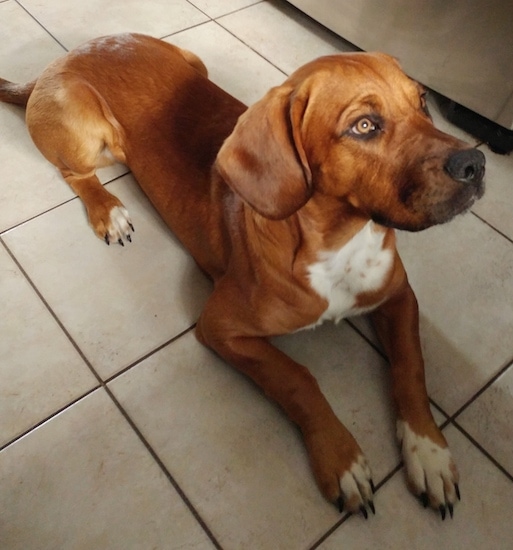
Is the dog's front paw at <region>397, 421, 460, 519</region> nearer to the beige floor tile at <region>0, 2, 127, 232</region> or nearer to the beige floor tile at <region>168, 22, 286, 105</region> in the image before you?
the beige floor tile at <region>0, 2, 127, 232</region>

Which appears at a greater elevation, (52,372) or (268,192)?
(268,192)

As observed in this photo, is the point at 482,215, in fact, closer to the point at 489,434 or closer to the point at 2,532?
the point at 489,434

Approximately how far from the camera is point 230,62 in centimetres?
257

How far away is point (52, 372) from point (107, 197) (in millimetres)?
680

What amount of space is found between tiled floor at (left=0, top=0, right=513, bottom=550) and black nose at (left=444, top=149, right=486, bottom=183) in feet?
2.48

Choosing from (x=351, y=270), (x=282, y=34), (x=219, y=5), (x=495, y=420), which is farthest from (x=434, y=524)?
(x=219, y=5)

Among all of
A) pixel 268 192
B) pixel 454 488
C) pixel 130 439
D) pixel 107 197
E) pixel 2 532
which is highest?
pixel 268 192

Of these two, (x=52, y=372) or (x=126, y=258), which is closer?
(x=52, y=372)

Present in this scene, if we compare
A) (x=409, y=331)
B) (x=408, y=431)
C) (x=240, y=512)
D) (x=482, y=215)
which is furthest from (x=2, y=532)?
(x=482, y=215)

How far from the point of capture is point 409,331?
5.11ft

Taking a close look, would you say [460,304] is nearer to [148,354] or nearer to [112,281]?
[148,354]

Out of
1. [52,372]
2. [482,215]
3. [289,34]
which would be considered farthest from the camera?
[289,34]

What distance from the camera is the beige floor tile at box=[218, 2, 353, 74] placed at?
263 centimetres

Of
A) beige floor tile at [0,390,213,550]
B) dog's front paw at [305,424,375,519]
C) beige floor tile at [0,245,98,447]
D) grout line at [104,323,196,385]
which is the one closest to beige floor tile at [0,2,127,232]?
beige floor tile at [0,245,98,447]
